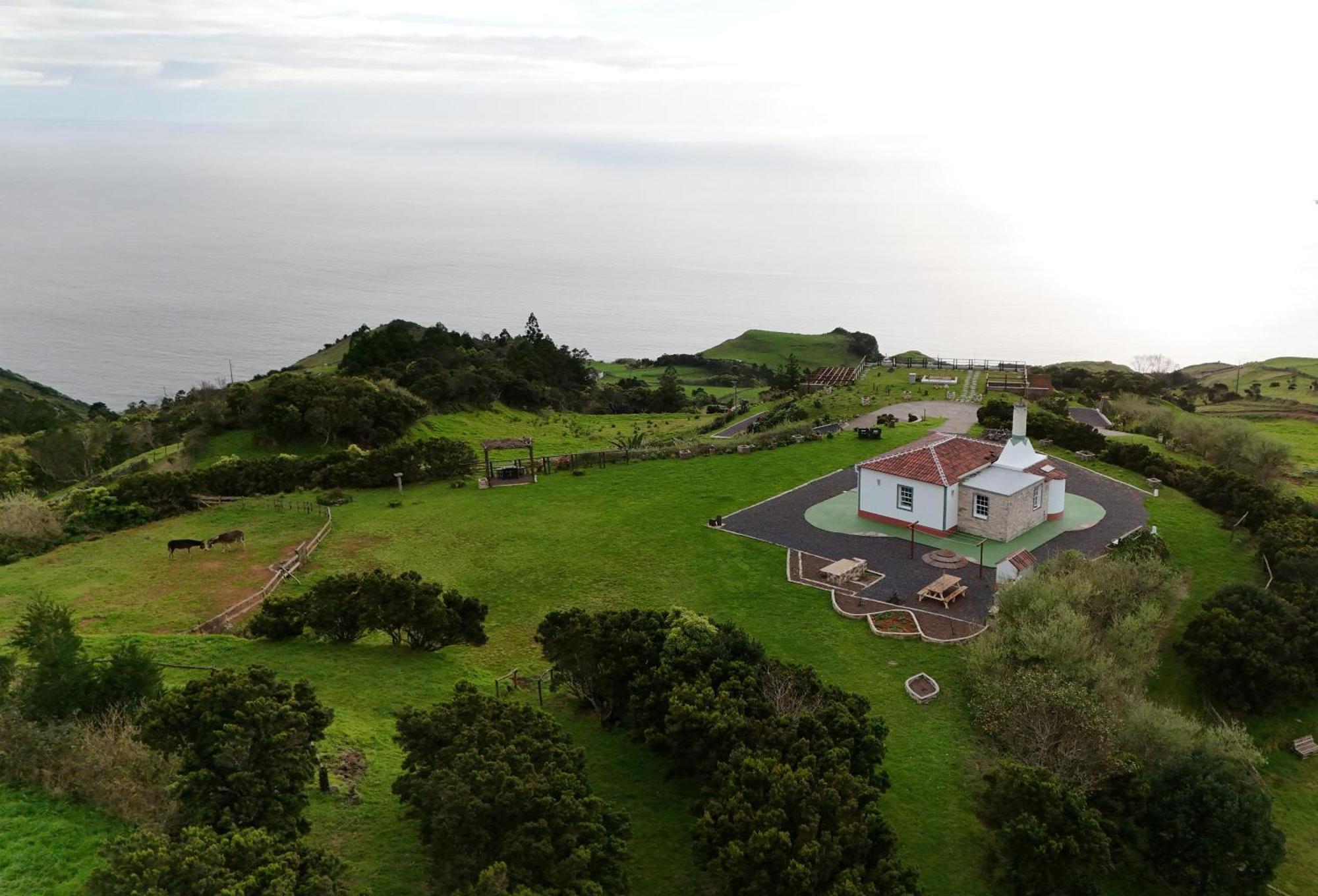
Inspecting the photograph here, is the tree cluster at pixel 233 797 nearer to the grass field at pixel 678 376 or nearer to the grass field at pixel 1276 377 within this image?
the grass field at pixel 678 376

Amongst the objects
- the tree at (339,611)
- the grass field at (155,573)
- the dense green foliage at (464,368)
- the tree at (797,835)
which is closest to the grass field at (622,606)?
the grass field at (155,573)

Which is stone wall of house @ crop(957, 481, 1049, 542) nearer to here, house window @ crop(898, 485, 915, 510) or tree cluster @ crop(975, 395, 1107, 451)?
house window @ crop(898, 485, 915, 510)

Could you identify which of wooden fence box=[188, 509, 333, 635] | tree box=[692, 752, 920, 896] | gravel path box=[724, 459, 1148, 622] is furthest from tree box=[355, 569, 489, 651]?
gravel path box=[724, 459, 1148, 622]

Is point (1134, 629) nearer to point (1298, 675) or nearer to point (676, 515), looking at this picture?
point (1298, 675)

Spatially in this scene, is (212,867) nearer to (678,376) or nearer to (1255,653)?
(1255,653)

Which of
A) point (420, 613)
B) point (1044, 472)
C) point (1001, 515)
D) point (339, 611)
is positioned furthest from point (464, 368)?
point (1044, 472)

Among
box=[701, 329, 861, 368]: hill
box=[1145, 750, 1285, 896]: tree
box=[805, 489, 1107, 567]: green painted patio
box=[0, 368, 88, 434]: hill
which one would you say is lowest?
box=[1145, 750, 1285, 896]: tree

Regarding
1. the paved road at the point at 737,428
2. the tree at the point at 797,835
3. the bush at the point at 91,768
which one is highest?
the paved road at the point at 737,428
